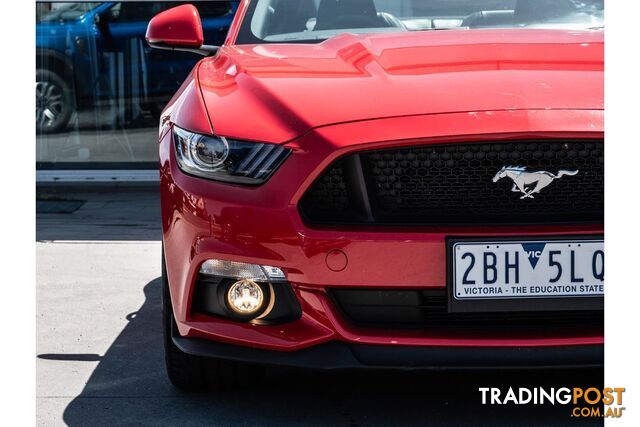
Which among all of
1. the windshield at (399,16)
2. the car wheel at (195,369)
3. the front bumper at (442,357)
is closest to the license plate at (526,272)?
the front bumper at (442,357)

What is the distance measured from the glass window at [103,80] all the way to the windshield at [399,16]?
5868 mm

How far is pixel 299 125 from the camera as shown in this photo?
3.42 meters

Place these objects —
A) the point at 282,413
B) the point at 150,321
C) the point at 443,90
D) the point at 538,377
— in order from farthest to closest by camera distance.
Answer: the point at 150,321 < the point at 538,377 < the point at 282,413 < the point at 443,90

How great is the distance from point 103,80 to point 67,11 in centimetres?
67

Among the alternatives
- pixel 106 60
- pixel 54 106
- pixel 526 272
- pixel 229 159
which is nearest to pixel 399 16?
pixel 229 159

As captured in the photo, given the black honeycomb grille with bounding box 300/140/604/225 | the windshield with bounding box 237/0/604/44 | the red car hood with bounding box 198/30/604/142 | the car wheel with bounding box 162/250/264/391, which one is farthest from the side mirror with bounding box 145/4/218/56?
the black honeycomb grille with bounding box 300/140/604/225

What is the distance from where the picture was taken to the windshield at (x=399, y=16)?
15.3 ft

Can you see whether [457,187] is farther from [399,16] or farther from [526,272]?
[399,16]

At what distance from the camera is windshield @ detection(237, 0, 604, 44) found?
4.68 metres

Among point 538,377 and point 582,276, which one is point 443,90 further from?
point 538,377

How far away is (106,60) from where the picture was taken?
1087 cm

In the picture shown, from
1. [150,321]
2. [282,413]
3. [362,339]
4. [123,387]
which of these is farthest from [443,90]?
[150,321]
